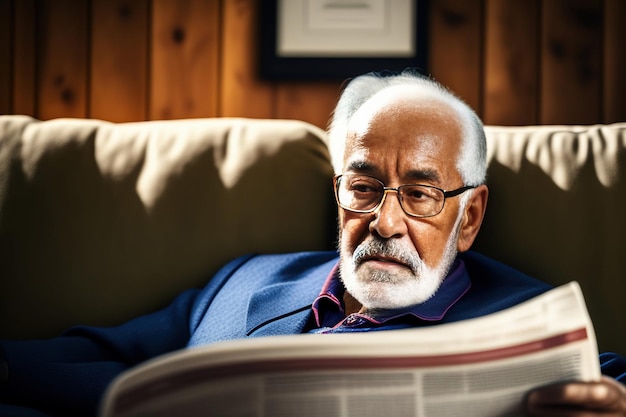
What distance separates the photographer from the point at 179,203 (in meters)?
1.33

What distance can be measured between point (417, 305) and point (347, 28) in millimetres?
944

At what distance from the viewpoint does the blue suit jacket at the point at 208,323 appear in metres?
1.03

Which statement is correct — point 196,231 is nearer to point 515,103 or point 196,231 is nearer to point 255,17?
point 255,17

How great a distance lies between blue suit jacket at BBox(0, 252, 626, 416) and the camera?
103cm

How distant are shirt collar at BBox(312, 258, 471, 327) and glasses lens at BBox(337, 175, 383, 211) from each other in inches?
5.4

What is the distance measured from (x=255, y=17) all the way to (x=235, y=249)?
0.75 meters

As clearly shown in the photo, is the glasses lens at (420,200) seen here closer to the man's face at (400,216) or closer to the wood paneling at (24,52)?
the man's face at (400,216)

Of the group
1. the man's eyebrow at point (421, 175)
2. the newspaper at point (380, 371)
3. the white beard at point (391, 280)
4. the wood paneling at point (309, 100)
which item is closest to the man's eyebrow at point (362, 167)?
the man's eyebrow at point (421, 175)

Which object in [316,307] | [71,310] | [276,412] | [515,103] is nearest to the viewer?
[276,412]

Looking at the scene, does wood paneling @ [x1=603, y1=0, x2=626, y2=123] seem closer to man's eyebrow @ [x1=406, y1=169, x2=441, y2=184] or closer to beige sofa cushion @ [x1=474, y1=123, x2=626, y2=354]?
beige sofa cushion @ [x1=474, y1=123, x2=626, y2=354]

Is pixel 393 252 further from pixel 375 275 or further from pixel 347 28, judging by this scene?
pixel 347 28

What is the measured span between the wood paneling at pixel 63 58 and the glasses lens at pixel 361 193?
1032mm

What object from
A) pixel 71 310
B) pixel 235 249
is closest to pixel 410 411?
pixel 235 249

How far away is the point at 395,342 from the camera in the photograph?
21.9 inches
